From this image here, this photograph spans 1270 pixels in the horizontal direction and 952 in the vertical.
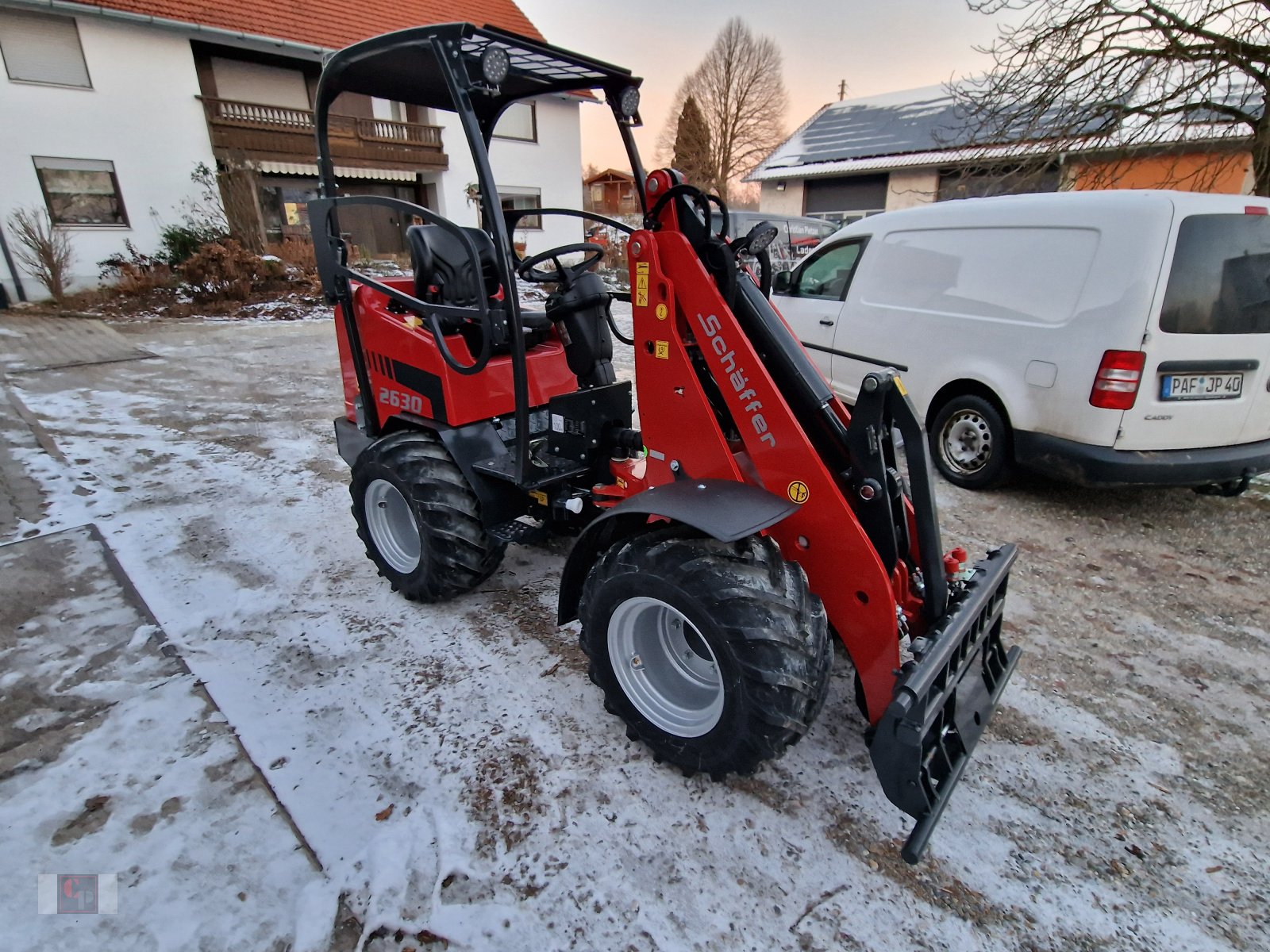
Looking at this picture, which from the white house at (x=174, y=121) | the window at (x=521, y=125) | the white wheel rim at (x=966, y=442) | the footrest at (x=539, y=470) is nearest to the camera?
the footrest at (x=539, y=470)

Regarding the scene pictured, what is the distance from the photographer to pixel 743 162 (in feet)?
109

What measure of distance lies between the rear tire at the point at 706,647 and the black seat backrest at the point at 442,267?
5.56 ft

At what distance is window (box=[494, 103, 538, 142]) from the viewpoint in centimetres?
1848

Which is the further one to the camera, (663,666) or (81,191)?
(81,191)

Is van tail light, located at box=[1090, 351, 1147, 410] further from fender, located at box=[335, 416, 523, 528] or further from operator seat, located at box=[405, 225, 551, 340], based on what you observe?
fender, located at box=[335, 416, 523, 528]

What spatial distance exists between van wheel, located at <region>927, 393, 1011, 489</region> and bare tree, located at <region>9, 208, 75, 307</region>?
581 inches

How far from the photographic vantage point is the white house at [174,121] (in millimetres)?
12414

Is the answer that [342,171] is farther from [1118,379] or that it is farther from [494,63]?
[1118,379]

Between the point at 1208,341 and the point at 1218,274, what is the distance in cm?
36

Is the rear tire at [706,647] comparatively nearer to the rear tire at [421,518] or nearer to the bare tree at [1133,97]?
the rear tire at [421,518]

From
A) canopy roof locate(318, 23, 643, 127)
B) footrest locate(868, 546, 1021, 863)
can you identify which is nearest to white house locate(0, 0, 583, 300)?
canopy roof locate(318, 23, 643, 127)

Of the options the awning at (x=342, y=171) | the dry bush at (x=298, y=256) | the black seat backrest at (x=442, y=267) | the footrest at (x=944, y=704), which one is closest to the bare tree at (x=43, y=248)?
the dry bush at (x=298, y=256)

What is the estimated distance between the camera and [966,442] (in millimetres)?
4637

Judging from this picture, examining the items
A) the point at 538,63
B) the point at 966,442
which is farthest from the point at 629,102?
the point at 966,442
